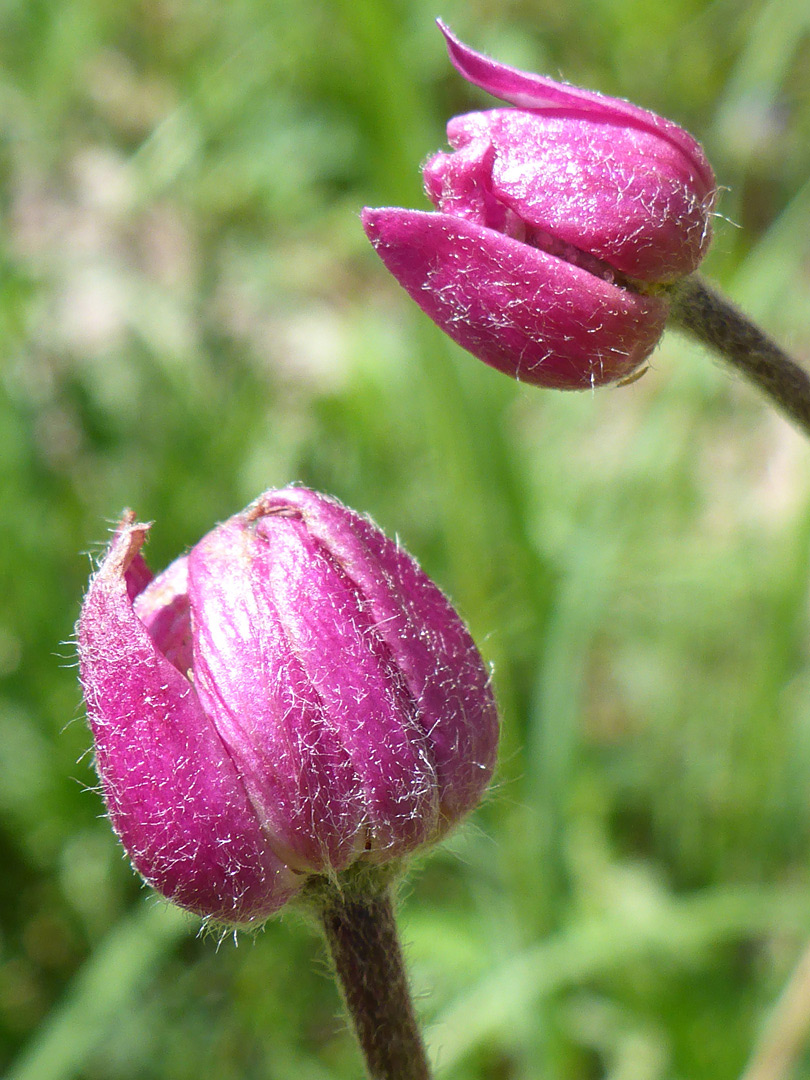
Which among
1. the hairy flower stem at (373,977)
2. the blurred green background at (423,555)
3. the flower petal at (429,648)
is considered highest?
the flower petal at (429,648)

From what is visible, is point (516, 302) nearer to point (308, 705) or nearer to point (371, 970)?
point (308, 705)

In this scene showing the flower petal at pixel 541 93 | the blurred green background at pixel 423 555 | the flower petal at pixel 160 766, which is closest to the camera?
the flower petal at pixel 160 766

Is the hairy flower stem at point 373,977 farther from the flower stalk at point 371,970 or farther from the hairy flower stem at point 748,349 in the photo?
the hairy flower stem at point 748,349

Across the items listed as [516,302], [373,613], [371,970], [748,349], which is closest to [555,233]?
[516,302]

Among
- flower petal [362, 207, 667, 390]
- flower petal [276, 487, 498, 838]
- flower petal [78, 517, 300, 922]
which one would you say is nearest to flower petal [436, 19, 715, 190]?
flower petal [362, 207, 667, 390]

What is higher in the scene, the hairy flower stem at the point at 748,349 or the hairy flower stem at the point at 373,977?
the hairy flower stem at the point at 748,349

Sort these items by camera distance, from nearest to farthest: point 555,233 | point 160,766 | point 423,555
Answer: point 160,766 < point 555,233 < point 423,555

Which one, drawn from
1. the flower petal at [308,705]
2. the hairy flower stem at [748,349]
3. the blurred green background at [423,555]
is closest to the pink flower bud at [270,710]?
the flower petal at [308,705]
